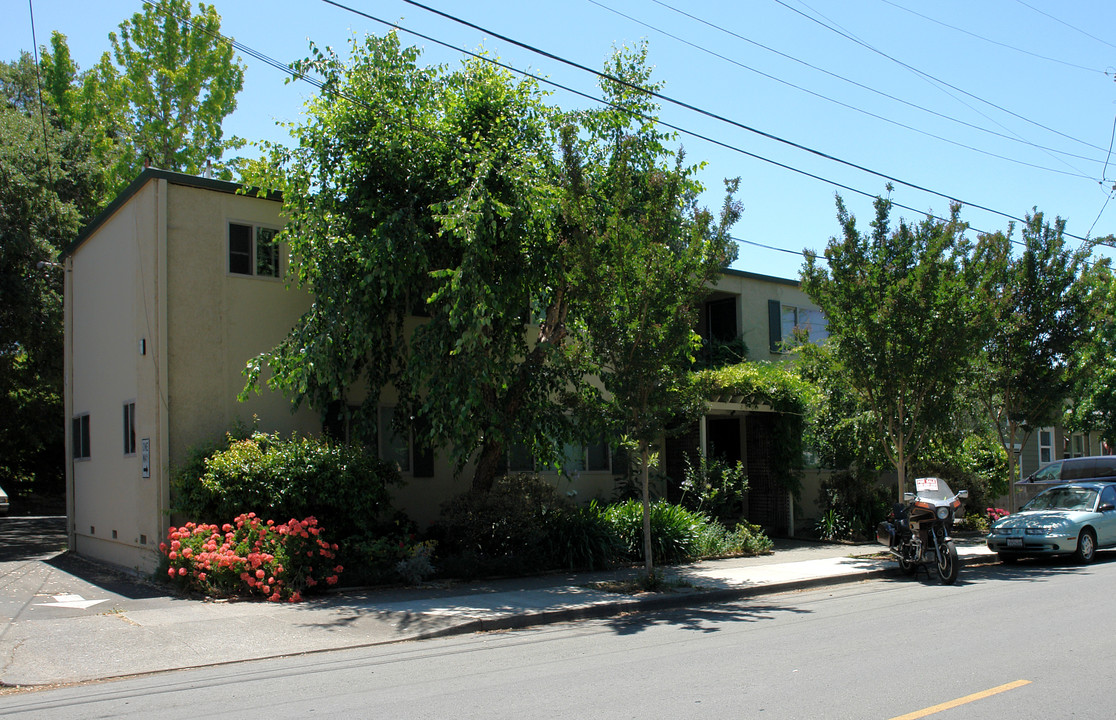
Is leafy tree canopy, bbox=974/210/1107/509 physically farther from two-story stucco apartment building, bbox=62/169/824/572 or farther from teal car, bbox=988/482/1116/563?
two-story stucco apartment building, bbox=62/169/824/572

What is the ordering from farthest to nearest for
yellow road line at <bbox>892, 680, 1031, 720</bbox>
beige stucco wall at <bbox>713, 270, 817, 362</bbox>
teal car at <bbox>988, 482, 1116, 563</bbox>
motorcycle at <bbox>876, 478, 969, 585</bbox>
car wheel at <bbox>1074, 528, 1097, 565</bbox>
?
1. beige stucco wall at <bbox>713, 270, 817, 362</bbox>
2. car wheel at <bbox>1074, 528, 1097, 565</bbox>
3. teal car at <bbox>988, 482, 1116, 563</bbox>
4. motorcycle at <bbox>876, 478, 969, 585</bbox>
5. yellow road line at <bbox>892, 680, 1031, 720</bbox>

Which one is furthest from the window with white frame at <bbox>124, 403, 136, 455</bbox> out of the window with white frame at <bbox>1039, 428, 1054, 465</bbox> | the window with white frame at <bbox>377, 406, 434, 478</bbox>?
the window with white frame at <bbox>1039, 428, 1054, 465</bbox>

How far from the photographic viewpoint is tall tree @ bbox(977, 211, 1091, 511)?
58.4 ft

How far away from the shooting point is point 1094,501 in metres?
16.1

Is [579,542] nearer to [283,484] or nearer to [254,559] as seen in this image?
[283,484]

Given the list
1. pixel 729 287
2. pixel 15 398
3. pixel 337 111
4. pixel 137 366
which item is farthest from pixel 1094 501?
pixel 15 398

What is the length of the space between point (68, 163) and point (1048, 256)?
24376mm

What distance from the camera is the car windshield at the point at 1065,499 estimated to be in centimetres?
1617

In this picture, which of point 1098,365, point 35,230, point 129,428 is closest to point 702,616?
point 129,428

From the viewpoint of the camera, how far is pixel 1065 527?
15117mm

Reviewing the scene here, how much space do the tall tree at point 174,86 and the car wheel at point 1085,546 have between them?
2973 cm

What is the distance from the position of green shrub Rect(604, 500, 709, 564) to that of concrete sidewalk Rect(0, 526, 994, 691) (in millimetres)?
454

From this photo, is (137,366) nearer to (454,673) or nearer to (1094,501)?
(454,673)

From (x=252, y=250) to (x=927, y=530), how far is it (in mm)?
11952
